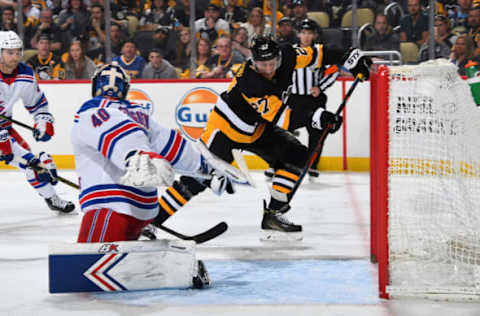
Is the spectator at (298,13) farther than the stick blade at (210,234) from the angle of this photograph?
Yes

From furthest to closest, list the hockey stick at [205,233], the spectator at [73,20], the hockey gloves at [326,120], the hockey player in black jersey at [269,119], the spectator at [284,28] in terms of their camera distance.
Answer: the spectator at [73,20] < the spectator at [284,28] < the hockey gloves at [326,120] < the hockey player in black jersey at [269,119] < the hockey stick at [205,233]

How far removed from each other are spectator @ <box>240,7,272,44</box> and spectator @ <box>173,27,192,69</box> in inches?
21.7

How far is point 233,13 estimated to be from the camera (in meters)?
6.75

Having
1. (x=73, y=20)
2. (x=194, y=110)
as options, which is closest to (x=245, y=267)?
(x=194, y=110)

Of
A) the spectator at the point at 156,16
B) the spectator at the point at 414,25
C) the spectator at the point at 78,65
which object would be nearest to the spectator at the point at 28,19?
the spectator at the point at 78,65

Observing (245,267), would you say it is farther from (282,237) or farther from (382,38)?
(382,38)

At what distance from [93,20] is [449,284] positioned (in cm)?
521

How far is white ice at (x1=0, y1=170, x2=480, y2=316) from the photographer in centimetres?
243

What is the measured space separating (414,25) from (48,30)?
3617 mm

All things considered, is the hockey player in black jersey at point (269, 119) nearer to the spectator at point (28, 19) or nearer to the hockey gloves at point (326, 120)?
the hockey gloves at point (326, 120)

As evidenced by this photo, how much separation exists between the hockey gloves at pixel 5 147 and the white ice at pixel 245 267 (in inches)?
15.1

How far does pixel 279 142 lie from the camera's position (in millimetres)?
3762

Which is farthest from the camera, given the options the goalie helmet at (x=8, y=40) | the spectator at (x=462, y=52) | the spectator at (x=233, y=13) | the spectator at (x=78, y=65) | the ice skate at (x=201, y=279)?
the spectator at (x=78, y=65)

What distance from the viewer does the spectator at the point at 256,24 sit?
658 cm
